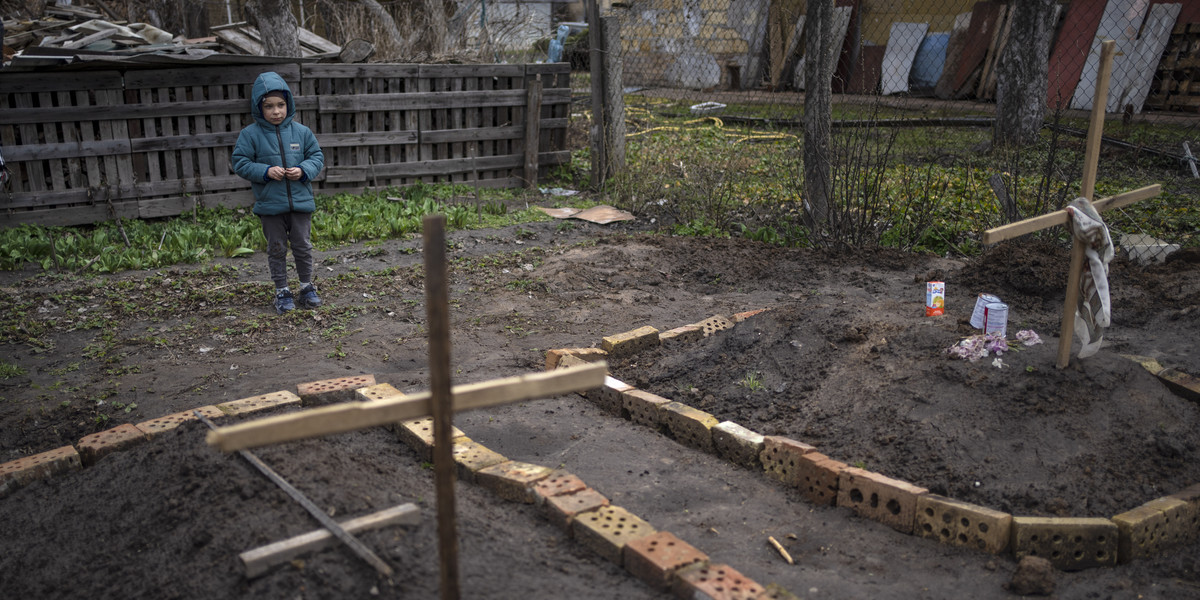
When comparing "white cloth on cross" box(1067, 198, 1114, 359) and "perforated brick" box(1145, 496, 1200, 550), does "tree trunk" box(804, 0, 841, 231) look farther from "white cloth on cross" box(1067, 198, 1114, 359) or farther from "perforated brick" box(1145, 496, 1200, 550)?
"perforated brick" box(1145, 496, 1200, 550)

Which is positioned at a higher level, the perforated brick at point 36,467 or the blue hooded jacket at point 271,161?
the blue hooded jacket at point 271,161

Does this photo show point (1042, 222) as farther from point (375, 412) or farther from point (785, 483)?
point (375, 412)

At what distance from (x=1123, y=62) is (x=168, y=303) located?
47.9 feet

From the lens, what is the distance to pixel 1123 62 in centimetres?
1355

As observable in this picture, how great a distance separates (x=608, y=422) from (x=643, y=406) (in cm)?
21

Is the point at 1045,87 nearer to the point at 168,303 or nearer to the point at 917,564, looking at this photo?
the point at 917,564

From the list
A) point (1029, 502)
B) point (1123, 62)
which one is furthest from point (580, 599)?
point (1123, 62)

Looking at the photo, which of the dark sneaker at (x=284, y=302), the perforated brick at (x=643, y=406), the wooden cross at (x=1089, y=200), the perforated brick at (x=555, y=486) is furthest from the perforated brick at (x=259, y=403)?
the wooden cross at (x=1089, y=200)

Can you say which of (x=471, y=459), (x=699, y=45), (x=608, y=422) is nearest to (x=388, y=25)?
(x=699, y=45)

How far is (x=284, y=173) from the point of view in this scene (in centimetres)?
596

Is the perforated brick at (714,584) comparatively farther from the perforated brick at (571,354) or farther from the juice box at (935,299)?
the juice box at (935,299)

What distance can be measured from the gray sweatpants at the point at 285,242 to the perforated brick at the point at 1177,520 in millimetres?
5458

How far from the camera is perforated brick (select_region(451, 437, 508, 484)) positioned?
3.55 meters

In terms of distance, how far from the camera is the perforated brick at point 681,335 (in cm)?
515
